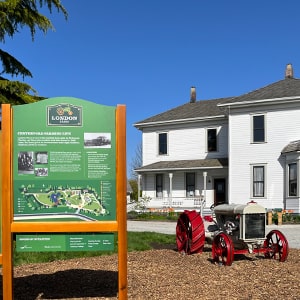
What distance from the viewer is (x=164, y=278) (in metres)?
7.49

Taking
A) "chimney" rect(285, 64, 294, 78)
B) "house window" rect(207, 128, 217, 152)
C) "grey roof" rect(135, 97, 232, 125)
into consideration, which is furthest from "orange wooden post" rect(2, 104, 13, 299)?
"chimney" rect(285, 64, 294, 78)

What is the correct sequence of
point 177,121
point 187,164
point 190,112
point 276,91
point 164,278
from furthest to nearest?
point 190,112 → point 177,121 → point 187,164 → point 276,91 → point 164,278

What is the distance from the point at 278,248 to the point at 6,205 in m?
5.91

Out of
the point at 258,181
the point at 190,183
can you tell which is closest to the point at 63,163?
the point at 258,181

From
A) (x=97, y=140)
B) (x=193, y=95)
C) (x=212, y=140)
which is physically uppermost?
(x=193, y=95)

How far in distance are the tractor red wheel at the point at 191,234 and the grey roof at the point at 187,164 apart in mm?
19847

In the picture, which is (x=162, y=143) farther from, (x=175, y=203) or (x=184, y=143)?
(x=175, y=203)

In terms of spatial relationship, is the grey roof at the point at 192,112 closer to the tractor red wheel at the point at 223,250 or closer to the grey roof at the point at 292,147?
the grey roof at the point at 292,147

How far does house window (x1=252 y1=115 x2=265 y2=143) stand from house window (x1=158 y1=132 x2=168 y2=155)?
7518 millimetres

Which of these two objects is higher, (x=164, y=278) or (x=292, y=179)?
(x=292, y=179)

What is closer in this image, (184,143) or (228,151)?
(228,151)

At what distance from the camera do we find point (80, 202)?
18.4ft

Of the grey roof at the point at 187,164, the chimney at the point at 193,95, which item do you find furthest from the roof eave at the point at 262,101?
the chimney at the point at 193,95

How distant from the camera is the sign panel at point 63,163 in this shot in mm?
5547
